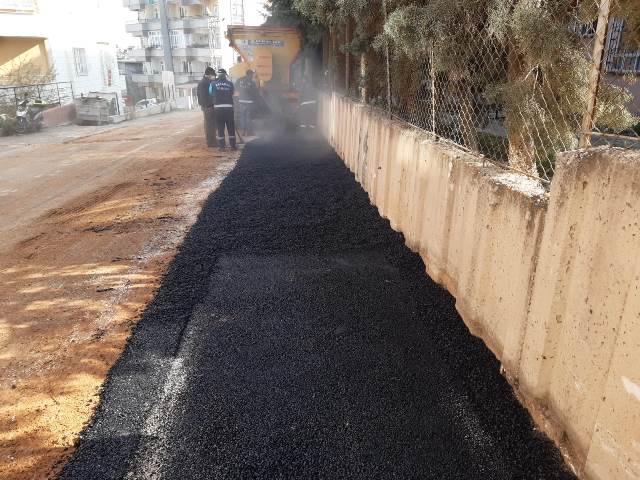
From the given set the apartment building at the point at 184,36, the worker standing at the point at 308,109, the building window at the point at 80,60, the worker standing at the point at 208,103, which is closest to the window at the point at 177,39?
the apartment building at the point at 184,36

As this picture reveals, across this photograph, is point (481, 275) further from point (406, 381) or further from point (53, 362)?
point (53, 362)

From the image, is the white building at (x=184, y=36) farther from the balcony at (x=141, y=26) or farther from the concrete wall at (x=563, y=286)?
the concrete wall at (x=563, y=286)

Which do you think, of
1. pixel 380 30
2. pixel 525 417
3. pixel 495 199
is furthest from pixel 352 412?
pixel 380 30

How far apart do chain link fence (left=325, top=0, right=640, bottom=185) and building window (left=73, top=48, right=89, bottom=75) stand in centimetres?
2635

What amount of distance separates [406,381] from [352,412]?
1.59 ft

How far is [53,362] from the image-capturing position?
11.5 ft

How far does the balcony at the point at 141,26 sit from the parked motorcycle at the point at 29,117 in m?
40.3

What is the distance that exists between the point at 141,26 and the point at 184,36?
6.46 meters

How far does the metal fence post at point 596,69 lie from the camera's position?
2.34 metres

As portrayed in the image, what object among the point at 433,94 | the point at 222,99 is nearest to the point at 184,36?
the point at 222,99

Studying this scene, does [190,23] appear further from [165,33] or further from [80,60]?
[80,60]

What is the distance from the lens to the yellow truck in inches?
566

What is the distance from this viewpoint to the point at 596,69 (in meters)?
2.40

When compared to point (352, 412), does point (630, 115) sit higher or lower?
higher
